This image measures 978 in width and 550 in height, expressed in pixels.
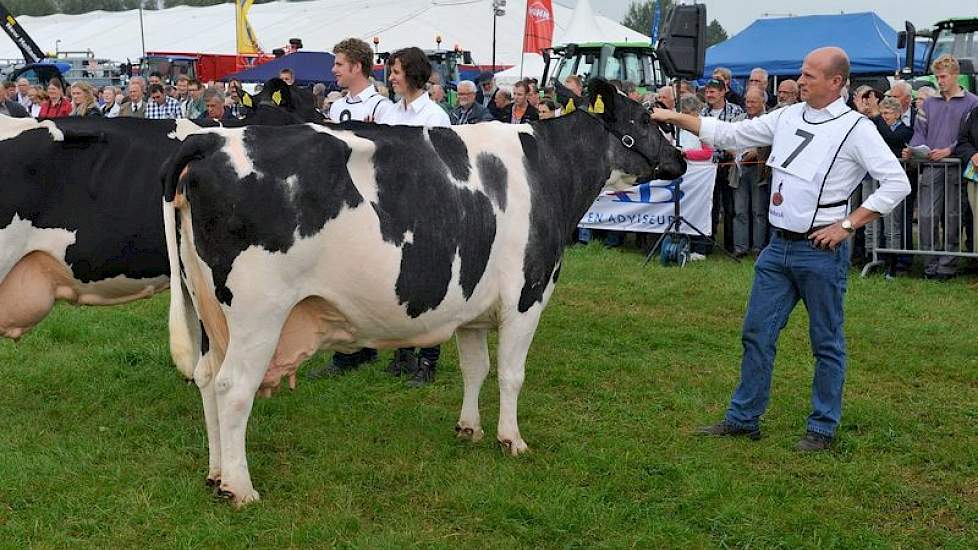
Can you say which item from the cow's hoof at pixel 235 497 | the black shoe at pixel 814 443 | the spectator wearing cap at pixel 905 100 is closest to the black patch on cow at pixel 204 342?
the cow's hoof at pixel 235 497

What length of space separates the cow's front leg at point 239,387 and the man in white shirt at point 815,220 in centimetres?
285

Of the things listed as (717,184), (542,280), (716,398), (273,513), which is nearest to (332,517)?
(273,513)

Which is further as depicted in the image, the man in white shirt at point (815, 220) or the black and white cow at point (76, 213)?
the black and white cow at point (76, 213)

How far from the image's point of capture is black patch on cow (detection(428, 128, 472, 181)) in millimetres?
5617

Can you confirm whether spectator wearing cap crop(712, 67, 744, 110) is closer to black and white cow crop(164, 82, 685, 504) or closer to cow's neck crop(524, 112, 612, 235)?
cow's neck crop(524, 112, 612, 235)

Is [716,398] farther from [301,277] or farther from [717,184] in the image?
[717,184]

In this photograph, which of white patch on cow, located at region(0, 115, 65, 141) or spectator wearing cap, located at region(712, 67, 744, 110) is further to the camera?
spectator wearing cap, located at region(712, 67, 744, 110)

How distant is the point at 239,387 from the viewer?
202 inches

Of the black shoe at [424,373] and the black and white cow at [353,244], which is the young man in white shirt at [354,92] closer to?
the black shoe at [424,373]

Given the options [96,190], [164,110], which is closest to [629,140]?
[96,190]

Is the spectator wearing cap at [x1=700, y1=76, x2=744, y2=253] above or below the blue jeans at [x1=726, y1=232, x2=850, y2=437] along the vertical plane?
above

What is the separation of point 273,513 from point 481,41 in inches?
2400

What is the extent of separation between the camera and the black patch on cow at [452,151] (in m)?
5.62

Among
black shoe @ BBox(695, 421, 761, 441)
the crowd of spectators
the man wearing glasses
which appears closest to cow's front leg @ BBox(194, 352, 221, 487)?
black shoe @ BBox(695, 421, 761, 441)
